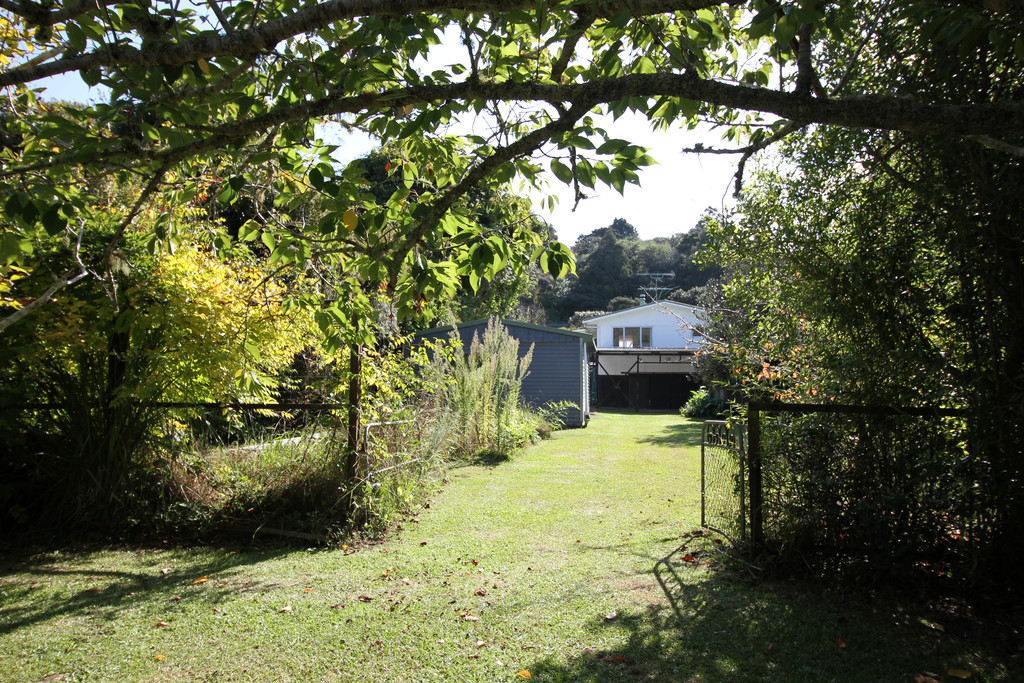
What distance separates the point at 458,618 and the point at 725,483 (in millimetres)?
3202

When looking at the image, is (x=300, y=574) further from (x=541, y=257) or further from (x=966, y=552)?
(x=966, y=552)

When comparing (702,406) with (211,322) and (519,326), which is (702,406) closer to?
(519,326)

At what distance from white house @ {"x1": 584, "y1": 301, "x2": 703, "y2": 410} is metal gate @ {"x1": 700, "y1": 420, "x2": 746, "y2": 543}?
21.1m

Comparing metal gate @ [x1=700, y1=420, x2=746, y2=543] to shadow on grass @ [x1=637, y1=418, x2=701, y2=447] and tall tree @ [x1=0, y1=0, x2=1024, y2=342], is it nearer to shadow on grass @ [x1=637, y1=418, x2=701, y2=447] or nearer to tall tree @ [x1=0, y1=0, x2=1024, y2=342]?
tall tree @ [x1=0, y1=0, x2=1024, y2=342]

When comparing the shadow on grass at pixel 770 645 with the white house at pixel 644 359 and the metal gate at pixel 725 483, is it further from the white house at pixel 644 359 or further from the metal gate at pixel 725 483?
the white house at pixel 644 359

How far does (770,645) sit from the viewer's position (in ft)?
12.5

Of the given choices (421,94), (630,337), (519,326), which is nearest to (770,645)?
(421,94)

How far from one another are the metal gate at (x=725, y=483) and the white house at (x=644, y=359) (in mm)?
21059

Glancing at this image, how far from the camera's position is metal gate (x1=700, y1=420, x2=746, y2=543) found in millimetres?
5414

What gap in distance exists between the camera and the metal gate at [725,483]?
213 inches

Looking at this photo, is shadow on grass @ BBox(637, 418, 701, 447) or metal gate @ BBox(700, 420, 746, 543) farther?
shadow on grass @ BBox(637, 418, 701, 447)

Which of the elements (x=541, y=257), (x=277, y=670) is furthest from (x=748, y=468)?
(x=277, y=670)

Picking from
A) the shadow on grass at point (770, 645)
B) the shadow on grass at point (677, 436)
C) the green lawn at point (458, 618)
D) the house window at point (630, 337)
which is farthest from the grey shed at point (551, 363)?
the shadow on grass at point (770, 645)

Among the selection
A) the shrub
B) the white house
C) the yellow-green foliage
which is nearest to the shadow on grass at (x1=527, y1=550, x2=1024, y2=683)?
the yellow-green foliage
